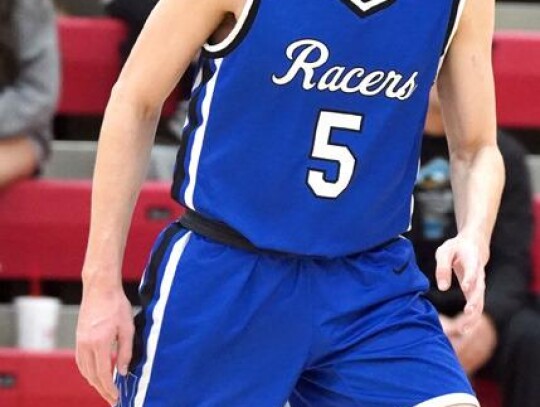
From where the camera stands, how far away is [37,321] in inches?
157

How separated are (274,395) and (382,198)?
348 millimetres

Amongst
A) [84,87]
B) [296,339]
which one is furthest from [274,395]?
[84,87]

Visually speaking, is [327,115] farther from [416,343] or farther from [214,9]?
[416,343]

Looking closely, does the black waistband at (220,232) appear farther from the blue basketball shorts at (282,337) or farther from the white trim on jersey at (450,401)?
the white trim on jersey at (450,401)

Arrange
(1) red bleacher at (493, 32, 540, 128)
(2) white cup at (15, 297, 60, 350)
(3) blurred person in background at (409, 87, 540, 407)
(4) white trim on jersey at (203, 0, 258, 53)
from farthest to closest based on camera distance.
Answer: (1) red bleacher at (493, 32, 540, 128) → (2) white cup at (15, 297, 60, 350) → (3) blurred person in background at (409, 87, 540, 407) → (4) white trim on jersey at (203, 0, 258, 53)

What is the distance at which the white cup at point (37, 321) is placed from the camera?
3.97 meters

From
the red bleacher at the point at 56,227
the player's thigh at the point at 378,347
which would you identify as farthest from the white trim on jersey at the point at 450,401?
the red bleacher at the point at 56,227

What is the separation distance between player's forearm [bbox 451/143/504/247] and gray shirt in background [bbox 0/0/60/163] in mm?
1783

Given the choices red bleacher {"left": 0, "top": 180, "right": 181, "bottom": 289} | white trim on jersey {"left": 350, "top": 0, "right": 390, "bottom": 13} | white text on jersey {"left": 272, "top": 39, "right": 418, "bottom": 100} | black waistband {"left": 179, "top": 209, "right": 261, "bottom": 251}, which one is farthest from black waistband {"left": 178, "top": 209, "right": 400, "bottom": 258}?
red bleacher {"left": 0, "top": 180, "right": 181, "bottom": 289}

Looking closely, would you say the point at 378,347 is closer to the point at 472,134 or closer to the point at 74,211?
the point at 472,134

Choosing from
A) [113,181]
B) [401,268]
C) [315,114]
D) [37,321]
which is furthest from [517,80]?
[113,181]

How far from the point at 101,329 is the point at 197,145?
1.08ft

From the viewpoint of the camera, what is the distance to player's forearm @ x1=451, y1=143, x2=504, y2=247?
233 centimetres

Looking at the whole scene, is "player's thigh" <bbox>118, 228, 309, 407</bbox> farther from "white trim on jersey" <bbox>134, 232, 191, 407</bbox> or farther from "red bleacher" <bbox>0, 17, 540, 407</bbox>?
"red bleacher" <bbox>0, 17, 540, 407</bbox>
